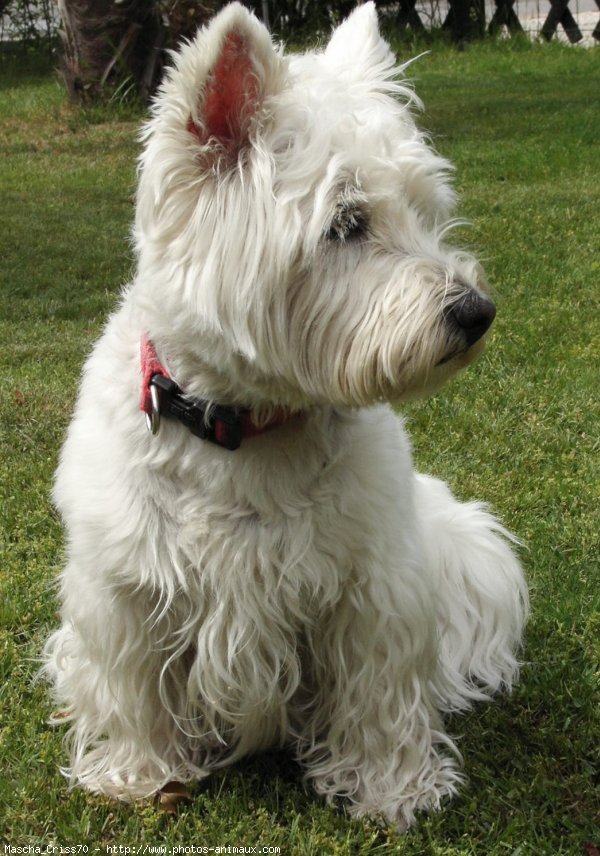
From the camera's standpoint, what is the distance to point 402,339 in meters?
2.28

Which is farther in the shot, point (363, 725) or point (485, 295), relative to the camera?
point (363, 725)

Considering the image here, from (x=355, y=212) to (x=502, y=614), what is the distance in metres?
1.54

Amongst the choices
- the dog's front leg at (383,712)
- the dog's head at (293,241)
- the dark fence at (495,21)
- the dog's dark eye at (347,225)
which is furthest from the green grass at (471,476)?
the dark fence at (495,21)

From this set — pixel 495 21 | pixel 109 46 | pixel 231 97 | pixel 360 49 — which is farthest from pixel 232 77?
pixel 495 21

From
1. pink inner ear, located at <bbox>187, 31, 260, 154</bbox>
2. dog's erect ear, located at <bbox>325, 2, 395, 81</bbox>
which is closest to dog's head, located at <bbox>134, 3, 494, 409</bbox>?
pink inner ear, located at <bbox>187, 31, 260, 154</bbox>

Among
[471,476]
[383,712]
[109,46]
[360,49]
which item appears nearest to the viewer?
[360,49]

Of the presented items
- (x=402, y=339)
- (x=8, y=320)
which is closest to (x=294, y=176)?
(x=402, y=339)

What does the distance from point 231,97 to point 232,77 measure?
5 centimetres

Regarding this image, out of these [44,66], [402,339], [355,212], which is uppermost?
[355,212]

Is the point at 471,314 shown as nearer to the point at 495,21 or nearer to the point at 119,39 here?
the point at 119,39

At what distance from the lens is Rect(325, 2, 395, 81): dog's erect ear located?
8.48ft

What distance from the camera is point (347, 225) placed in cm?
234

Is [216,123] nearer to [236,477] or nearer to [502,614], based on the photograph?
[236,477]

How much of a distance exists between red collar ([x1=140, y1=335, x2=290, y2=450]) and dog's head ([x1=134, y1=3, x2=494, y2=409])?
0.10 m
